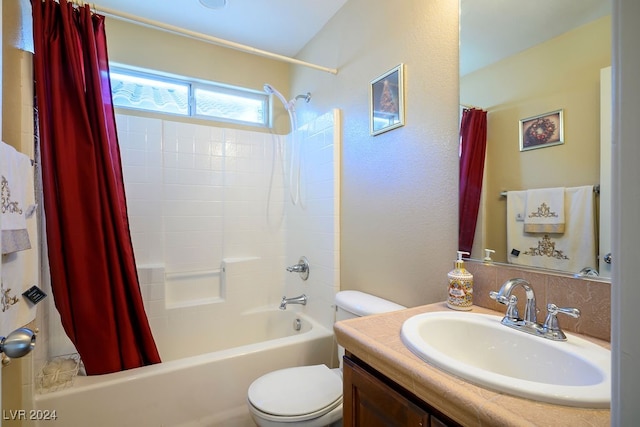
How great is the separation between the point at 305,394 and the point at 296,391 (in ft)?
0.14

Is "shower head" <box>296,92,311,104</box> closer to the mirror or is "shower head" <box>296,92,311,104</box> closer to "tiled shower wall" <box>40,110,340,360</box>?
"tiled shower wall" <box>40,110,340,360</box>

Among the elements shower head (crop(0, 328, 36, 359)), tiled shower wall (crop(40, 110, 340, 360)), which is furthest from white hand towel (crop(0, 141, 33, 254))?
tiled shower wall (crop(40, 110, 340, 360))

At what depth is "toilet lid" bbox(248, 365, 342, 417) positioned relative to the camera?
1.17 meters

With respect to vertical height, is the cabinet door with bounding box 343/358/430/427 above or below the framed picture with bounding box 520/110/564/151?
below

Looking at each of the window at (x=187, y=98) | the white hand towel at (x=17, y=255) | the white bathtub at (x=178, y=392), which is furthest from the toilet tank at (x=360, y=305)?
the window at (x=187, y=98)

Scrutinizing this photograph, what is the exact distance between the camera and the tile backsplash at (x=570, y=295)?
0.78 meters

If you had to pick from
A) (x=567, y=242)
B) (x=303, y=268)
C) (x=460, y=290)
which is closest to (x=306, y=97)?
(x=303, y=268)

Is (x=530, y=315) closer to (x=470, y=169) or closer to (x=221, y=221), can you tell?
(x=470, y=169)

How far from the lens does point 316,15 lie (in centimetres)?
203

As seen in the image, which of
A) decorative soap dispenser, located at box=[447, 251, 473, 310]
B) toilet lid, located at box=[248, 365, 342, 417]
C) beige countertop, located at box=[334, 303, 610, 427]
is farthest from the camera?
toilet lid, located at box=[248, 365, 342, 417]

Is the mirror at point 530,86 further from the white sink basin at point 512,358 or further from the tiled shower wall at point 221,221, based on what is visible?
the tiled shower wall at point 221,221

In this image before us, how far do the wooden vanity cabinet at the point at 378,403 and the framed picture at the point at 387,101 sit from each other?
3.55 ft

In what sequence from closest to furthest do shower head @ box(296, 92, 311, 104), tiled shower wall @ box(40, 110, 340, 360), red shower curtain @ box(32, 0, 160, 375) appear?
red shower curtain @ box(32, 0, 160, 375) → tiled shower wall @ box(40, 110, 340, 360) → shower head @ box(296, 92, 311, 104)

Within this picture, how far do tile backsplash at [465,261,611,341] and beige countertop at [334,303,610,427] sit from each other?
5 centimetres
